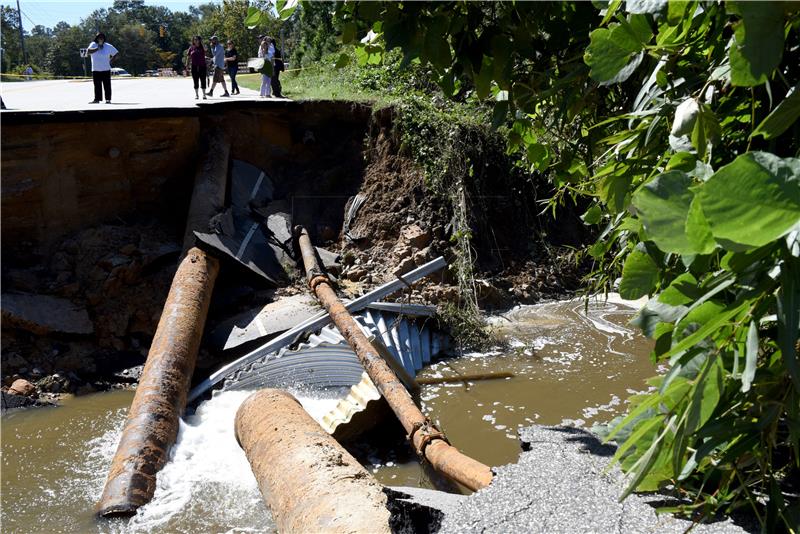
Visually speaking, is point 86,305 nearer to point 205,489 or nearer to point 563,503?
point 205,489

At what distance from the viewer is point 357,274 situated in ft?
36.0

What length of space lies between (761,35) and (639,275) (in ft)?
1.96

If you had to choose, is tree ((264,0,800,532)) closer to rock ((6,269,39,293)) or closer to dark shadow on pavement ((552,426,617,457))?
dark shadow on pavement ((552,426,617,457))

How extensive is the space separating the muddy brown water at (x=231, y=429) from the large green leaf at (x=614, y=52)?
378 cm

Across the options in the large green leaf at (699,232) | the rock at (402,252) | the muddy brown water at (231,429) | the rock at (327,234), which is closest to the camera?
the large green leaf at (699,232)

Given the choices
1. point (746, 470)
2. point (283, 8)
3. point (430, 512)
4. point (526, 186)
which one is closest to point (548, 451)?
point (430, 512)

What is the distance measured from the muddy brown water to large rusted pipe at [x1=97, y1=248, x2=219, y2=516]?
161 millimetres

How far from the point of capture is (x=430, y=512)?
2.79 m

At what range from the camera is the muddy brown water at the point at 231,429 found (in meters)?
6.08

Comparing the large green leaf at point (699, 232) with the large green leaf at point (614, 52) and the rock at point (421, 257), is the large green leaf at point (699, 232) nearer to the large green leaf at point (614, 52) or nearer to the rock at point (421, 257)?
the large green leaf at point (614, 52)

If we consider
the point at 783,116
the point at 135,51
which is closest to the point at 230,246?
the point at 783,116

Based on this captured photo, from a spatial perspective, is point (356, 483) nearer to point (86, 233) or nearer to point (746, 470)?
point (746, 470)

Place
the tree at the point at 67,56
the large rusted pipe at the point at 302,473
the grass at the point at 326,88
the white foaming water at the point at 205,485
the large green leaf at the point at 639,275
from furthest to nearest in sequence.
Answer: the tree at the point at 67,56
the grass at the point at 326,88
the white foaming water at the point at 205,485
the large rusted pipe at the point at 302,473
the large green leaf at the point at 639,275

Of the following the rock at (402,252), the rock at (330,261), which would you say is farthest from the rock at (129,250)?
the rock at (402,252)
